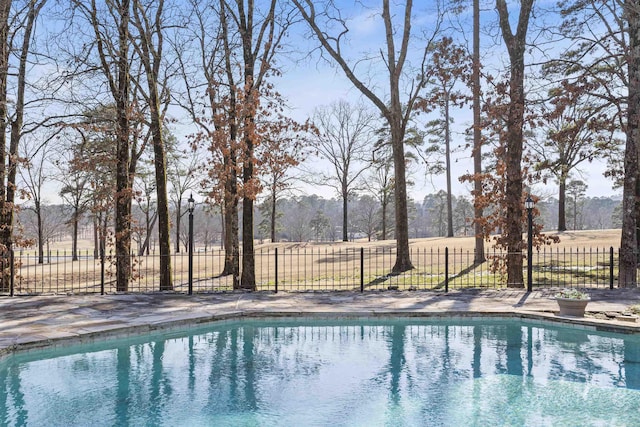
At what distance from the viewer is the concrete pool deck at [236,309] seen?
9112 millimetres

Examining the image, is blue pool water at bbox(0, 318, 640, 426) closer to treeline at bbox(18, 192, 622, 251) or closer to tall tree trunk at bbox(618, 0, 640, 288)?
tall tree trunk at bbox(618, 0, 640, 288)

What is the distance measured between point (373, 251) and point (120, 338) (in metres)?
19.4

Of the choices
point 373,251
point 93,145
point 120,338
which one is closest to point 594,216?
point 373,251

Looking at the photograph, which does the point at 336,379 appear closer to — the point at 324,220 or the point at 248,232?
the point at 248,232

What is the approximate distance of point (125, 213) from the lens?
1686cm

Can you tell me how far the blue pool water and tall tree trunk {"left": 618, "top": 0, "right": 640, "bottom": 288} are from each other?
226 inches

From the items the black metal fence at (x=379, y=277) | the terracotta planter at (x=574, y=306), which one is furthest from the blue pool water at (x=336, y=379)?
the black metal fence at (x=379, y=277)

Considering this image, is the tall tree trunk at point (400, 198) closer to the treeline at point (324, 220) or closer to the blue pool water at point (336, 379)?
the blue pool water at point (336, 379)

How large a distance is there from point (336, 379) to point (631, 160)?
11.2m

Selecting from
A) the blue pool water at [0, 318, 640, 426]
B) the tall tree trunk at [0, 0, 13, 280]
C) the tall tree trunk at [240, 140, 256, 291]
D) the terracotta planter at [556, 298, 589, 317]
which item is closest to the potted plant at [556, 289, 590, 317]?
the terracotta planter at [556, 298, 589, 317]

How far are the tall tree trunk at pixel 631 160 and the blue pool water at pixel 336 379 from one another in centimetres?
575

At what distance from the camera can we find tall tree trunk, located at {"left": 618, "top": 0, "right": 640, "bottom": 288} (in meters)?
13.7

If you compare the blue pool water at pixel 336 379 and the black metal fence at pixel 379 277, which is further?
the black metal fence at pixel 379 277

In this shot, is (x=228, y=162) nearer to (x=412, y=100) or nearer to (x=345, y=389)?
(x=412, y=100)
